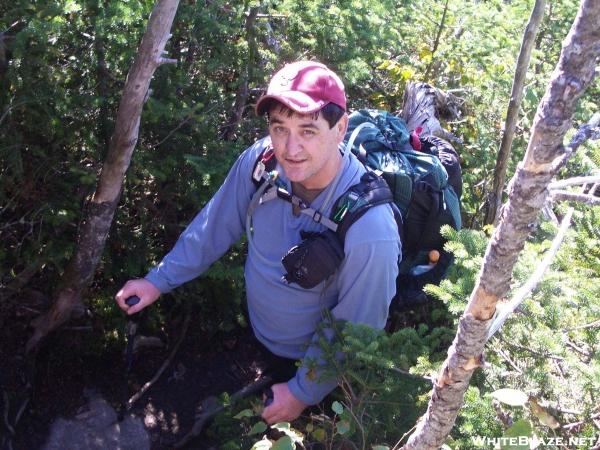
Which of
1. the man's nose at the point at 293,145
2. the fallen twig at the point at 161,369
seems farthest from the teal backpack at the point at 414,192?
the fallen twig at the point at 161,369

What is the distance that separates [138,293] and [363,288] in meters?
1.29

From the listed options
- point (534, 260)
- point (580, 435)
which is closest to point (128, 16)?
point (534, 260)

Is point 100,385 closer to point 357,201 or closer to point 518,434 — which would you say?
Result: point 357,201

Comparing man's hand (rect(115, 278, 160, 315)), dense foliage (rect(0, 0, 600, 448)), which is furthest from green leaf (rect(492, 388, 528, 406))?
man's hand (rect(115, 278, 160, 315))

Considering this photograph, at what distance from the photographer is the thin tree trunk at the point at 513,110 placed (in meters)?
3.97

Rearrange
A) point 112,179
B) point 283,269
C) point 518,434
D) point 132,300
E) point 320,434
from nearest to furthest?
point 518,434, point 320,434, point 283,269, point 132,300, point 112,179

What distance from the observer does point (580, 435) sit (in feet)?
6.88

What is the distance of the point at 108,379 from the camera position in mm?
4605

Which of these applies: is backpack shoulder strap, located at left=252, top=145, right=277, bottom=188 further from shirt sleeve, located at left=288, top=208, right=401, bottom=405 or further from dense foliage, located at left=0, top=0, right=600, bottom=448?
dense foliage, located at left=0, top=0, right=600, bottom=448

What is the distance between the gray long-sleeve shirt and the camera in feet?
8.46

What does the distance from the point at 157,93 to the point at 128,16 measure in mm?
724

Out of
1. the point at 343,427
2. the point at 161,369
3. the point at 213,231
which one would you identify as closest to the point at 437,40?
the point at 213,231

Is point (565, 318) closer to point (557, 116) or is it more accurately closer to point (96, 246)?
point (557, 116)

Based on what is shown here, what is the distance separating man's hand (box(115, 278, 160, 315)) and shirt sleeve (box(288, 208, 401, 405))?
95cm
